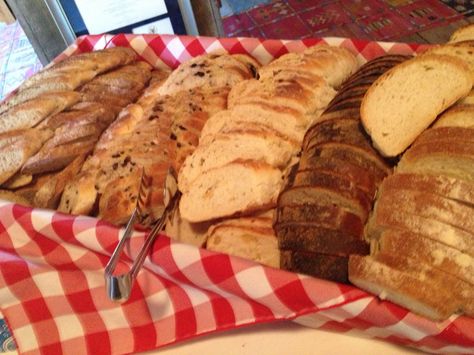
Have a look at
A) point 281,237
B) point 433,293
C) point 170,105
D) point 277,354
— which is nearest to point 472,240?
point 433,293

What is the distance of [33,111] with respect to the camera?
5.46 feet

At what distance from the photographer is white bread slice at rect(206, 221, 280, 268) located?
110cm

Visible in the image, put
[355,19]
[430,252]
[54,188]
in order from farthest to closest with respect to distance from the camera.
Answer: [355,19] < [54,188] < [430,252]

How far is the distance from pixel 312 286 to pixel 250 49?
1308 millimetres

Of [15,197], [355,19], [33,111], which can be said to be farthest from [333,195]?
[355,19]

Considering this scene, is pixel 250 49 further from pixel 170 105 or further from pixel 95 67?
pixel 95 67

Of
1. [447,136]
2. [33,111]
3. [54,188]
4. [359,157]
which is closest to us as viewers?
[447,136]

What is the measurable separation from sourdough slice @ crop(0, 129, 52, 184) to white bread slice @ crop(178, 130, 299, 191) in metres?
0.65

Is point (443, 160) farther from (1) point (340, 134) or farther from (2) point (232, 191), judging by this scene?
(2) point (232, 191)

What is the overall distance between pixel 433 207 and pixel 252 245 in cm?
47

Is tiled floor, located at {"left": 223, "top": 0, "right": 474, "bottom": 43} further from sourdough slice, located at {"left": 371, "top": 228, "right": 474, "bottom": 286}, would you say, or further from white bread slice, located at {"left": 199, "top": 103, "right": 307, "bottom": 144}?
sourdough slice, located at {"left": 371, "top": 228, "right": 474, "bottom": 286}

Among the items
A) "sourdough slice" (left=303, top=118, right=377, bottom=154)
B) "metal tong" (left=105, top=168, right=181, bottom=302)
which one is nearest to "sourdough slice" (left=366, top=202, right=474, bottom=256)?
"sourdough slice" (left=303, top=118, right=377, bottom=154)

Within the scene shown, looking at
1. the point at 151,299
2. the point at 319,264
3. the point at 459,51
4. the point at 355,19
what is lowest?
the point at 355,19

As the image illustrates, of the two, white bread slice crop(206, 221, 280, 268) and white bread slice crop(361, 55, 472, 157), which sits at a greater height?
white bread slice crop(361, 55, 472, 157)
